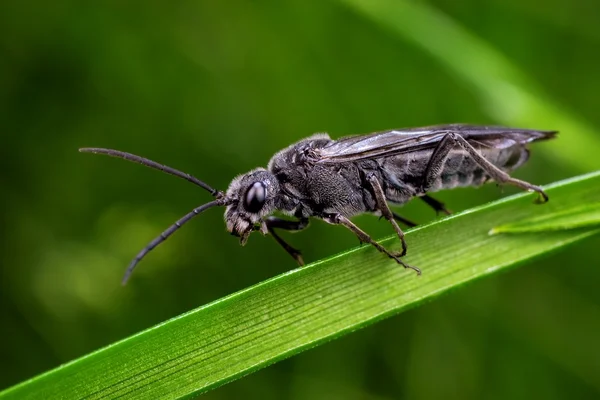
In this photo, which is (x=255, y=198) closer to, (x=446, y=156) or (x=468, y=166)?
(x=446, y=156)

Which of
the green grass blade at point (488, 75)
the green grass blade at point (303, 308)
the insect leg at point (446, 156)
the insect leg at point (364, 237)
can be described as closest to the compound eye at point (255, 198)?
the insect leg at point (364, 237)

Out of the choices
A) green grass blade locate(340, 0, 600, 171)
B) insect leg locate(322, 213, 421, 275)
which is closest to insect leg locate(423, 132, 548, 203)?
insect leg locate(322, 213, 421, 275)

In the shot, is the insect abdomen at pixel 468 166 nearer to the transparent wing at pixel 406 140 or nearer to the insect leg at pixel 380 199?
the transparent wing at pixel 406 140

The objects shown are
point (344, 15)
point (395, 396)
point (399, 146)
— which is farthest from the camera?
point (344, 15)

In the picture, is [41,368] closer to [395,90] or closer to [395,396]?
[395,396]

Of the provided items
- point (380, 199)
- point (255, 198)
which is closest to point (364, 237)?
point (380, 199)

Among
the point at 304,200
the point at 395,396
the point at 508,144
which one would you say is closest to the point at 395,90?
the point at 508,144
